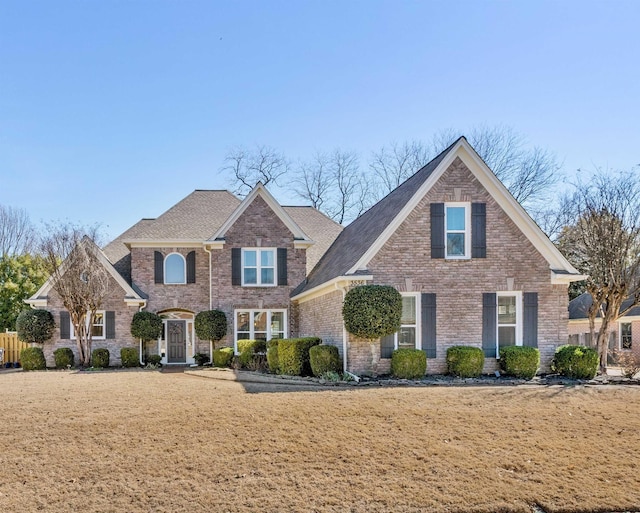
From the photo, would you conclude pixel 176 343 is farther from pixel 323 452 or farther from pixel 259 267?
pixel 323 452

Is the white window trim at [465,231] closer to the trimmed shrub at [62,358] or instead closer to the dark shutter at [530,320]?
the dark shutter at [530,320]

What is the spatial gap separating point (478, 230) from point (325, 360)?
582 cm

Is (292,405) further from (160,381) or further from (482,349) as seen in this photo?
(482,349)

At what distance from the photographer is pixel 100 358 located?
18.5 metres

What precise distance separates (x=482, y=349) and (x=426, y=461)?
8.01 m

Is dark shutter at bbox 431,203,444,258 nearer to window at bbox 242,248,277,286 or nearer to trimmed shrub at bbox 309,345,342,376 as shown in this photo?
trimmed shrub at bbox 309,345,342,376

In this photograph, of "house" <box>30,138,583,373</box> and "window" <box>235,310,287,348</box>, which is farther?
"window" <box>235,310,287,348</box>

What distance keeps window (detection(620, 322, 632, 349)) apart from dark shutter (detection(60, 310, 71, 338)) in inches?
1009

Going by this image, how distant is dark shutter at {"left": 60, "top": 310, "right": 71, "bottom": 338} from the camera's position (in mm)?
19359

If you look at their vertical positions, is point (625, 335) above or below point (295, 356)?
below

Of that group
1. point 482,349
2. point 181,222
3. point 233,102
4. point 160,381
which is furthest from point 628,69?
point 181,222

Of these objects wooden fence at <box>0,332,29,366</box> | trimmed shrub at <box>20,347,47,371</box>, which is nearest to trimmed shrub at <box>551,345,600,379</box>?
trimmed shrub at <box>20,347,47,371</box>

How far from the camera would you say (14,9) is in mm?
11234

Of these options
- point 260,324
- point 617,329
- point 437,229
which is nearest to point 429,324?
point 437,229
